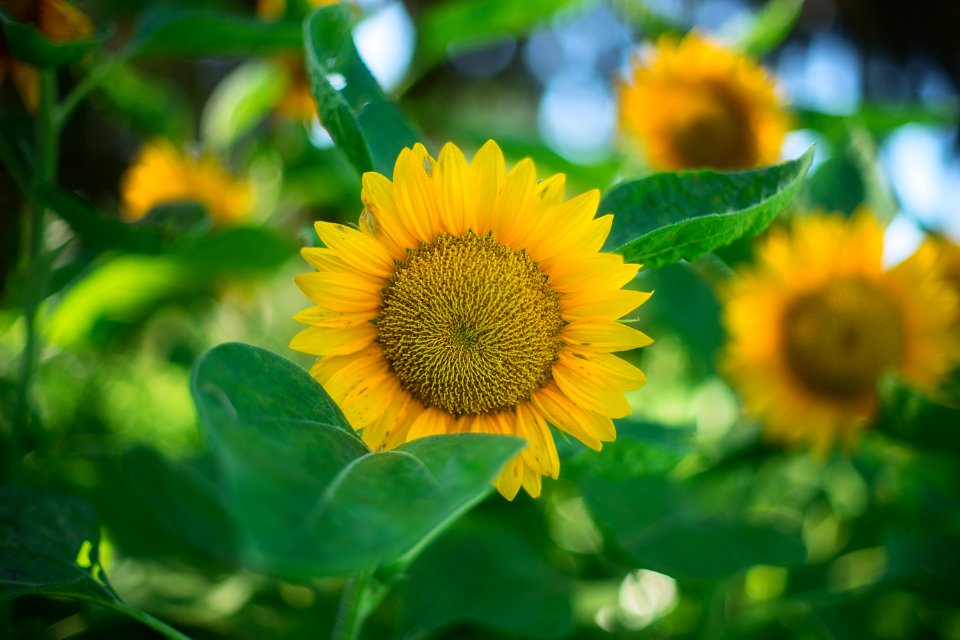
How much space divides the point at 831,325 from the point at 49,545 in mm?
1028

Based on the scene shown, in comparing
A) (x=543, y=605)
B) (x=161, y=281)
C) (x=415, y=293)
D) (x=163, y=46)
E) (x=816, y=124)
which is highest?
(x=163, y=46)

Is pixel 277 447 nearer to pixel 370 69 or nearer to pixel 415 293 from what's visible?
pixel 415 293

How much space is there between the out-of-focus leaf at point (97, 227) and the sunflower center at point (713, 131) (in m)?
0.98

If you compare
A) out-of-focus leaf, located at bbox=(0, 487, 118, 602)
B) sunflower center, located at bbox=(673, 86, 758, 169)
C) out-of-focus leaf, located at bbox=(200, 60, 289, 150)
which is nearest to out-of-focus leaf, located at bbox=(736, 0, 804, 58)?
sunflower center, located at bbox=(673, 86, 758, 169)

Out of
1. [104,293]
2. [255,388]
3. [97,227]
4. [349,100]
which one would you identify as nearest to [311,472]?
[255,388]

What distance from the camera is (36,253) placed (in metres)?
0.77

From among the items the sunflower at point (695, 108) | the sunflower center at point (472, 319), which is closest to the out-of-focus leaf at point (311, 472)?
the sunflower center at point (472, 319)

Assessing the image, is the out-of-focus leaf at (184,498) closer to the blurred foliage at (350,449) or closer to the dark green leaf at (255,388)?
the blurred foliage at (350,449)

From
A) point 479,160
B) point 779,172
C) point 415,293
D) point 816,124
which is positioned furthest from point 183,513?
point 816,124

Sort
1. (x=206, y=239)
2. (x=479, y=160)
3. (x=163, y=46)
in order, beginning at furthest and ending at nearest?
(x=206, y=239) < (x=163, y=46) < (x=479, y=160)

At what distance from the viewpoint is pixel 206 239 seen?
0.98 meters

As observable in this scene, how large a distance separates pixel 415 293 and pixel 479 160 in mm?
114

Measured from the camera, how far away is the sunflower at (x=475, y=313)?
0.54 meters

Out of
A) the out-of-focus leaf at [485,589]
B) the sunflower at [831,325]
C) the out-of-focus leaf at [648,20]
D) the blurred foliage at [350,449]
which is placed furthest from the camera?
the out-of-focus leaf at [648,20]
